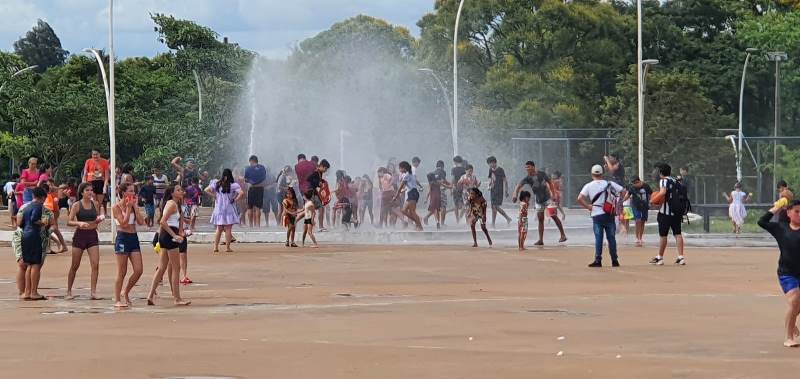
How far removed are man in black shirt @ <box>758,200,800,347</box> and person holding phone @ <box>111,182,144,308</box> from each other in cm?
771

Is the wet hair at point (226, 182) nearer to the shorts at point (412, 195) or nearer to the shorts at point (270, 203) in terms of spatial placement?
the shorts at point (412, 195)

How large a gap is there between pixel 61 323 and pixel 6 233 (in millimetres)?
Answer: 21157

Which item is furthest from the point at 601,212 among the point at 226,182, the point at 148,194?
the point at 148,194

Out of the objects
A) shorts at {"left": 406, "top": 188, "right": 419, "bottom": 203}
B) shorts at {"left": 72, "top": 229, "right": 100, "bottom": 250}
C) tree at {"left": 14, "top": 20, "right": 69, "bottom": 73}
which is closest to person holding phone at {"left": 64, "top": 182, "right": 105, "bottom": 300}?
shorts at {"left": 72, "top": 229, "right": 100, "bottom": 250}

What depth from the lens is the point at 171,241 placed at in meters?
17.7

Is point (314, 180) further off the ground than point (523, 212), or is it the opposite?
point (314, 180)

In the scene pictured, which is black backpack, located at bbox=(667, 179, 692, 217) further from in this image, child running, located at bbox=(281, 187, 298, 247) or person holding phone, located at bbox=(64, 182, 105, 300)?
person holding phone, located at bbox=(64, 182, 105, 300)

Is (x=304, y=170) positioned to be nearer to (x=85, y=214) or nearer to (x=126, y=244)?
(x=85, y=214)

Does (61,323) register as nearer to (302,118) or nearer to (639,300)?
(639,300)

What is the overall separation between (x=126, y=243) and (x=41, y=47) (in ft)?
376

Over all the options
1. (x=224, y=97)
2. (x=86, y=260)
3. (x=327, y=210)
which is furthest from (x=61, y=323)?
(x=224, y=97)

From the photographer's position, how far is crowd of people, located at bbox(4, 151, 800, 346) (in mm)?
17594

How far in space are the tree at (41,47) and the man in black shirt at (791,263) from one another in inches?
4661

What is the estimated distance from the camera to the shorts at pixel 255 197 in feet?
111
